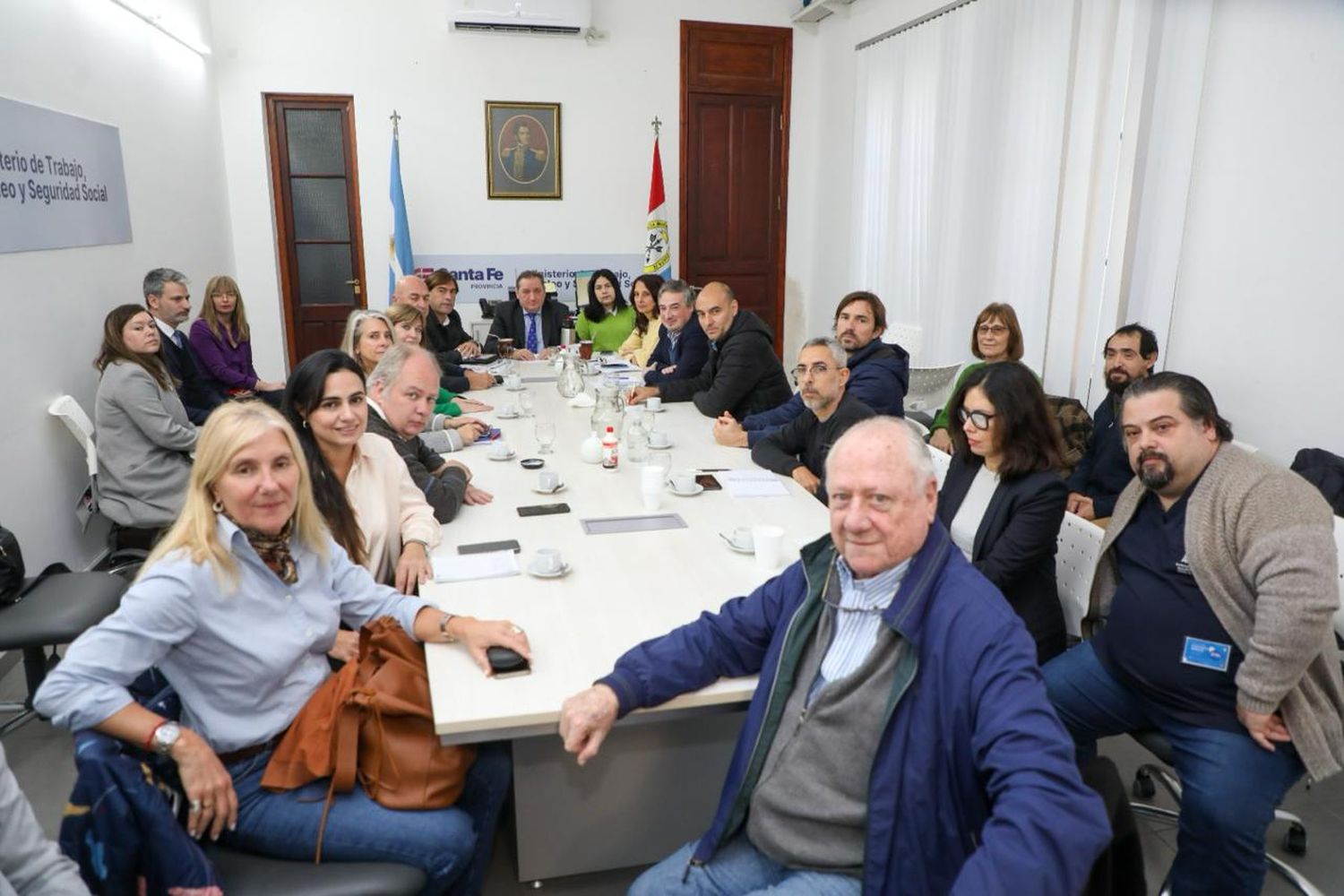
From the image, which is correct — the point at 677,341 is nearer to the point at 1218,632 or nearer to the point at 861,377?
the point at 861,377

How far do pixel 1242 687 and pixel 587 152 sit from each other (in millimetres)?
6984

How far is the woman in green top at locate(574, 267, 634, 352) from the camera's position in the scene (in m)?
6.68

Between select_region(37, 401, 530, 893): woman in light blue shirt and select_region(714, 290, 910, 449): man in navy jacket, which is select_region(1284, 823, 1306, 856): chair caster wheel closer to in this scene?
select_region(714, 290, 910, 449): man in navy jacket

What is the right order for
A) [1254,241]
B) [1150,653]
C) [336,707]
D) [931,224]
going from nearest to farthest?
[336,707]
[1150,653]
[1254,241]
[931,224]

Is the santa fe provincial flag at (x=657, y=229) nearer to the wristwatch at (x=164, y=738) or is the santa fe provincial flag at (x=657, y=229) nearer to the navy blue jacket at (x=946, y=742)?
the navy blue jacket at (x=946, y=742)

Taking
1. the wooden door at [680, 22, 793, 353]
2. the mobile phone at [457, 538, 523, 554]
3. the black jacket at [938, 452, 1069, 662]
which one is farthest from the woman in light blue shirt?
the wooden door at [680, 22, 793, 353]

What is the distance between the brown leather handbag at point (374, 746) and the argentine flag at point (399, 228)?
605 cm

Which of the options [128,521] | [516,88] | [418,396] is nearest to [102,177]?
[128,521]

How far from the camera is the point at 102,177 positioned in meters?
4.63

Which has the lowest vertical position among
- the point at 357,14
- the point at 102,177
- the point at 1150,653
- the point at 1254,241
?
the point at 1150,653

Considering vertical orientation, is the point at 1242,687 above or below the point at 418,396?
below

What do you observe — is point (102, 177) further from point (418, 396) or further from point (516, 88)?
point (516, 88)

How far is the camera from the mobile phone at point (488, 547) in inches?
94.1

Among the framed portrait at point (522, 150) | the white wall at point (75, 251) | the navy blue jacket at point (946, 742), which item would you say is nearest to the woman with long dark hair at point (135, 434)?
the white wall at point (75, 251)
